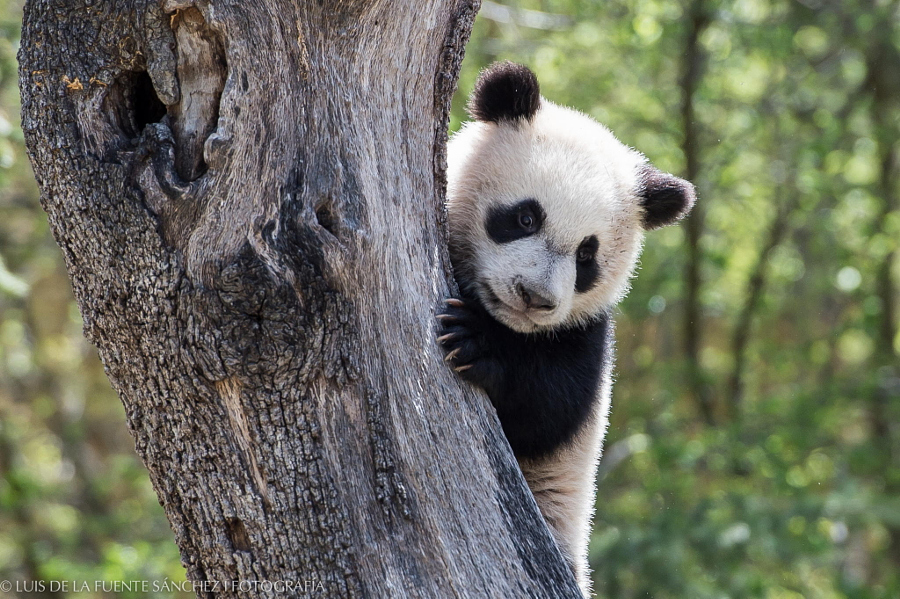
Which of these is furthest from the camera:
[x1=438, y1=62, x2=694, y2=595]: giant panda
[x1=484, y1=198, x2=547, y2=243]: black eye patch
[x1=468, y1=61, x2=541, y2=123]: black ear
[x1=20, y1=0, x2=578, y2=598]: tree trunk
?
[x1=468, y1=61, x2=541, y2=123]: black ear

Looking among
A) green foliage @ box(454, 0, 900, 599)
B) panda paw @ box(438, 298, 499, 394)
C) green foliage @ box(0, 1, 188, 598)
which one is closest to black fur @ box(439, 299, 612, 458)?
panda paw @ box(438, 298, 499, 394)

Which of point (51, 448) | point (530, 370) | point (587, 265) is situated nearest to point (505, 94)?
point (587, 265)

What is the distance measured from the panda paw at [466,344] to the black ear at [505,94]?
127 cm

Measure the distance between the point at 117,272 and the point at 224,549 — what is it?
2.55ft

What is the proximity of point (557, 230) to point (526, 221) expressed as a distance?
5.4 inches

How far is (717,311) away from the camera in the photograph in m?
9.16

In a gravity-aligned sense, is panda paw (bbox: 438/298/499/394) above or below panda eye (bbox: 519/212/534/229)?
below

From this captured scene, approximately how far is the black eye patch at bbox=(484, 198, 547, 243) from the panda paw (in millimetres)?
679

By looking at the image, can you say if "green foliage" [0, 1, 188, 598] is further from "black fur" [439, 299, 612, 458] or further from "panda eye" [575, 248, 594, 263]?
"panda eye" [575, 248, 594, 263]

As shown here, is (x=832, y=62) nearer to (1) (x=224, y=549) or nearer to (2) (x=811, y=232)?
(2) (x=811, y=232)

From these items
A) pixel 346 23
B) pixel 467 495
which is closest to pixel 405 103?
pixel 346 23

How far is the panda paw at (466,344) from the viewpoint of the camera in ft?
8.00

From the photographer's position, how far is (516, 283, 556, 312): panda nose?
2.88 meters

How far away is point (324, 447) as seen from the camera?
2.13m
